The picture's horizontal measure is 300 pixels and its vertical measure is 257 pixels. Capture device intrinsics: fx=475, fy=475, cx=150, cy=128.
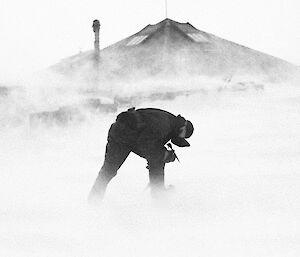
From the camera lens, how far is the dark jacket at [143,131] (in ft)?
A: 13.8

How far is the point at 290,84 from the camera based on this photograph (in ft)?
94.9

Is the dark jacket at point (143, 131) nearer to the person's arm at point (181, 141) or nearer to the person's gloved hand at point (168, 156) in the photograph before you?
the person's gloved hand at point (168, 156)

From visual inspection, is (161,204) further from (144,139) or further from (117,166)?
(144,139)

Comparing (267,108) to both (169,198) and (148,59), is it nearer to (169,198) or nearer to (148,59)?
(169,198)

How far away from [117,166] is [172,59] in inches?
→ 902

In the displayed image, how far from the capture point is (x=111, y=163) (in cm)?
436

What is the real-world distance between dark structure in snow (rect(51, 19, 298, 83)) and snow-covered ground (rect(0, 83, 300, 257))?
17.4 m

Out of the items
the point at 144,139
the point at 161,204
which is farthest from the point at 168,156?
A: the point at 161,204

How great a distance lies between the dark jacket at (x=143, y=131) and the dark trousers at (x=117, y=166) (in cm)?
4

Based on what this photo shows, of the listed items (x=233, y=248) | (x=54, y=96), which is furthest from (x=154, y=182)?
(x=54, y=96)

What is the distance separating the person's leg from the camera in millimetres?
4340

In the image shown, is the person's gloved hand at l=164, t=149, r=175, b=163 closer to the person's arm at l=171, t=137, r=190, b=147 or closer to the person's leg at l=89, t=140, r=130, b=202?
the person's arm at l=171, t=137, r=190, b=147

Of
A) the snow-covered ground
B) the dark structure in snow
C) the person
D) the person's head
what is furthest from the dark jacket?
the dark structure in snow

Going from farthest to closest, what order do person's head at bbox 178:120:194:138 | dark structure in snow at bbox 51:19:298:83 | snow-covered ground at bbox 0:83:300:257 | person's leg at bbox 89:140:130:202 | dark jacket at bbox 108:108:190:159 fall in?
dark structure in snow at bbox 51:19:298:83 → person's head at bbox 178:120:194:138 → person's leg at bbox 89:140:130:202 → dark jacket at bbox 108:108:190:159 → snow-covered ground at bbox 0:83:300:257
